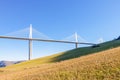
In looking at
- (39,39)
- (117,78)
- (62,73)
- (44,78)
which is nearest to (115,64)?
(117,78)

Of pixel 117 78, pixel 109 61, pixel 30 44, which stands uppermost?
pixel 30 44

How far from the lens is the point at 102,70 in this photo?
19.8 metres

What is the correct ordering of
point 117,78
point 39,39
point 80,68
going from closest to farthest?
1. point 117,78
2. point 80,68
3. point 39,39

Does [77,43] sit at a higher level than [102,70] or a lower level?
higher

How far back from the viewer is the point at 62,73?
71.2ft

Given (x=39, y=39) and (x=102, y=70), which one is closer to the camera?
(x=102, y=70)

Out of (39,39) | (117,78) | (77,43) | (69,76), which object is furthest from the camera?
(77,43)

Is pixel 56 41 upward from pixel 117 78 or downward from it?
upward

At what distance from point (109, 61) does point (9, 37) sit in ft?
277

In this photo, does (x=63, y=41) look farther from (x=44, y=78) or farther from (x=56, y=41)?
(x=44, y=78)

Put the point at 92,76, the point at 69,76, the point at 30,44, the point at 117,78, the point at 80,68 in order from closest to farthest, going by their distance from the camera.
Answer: the point at 117,78, the point at 92,76, the point at 69,76, the point at 80,68, the point at 30,44

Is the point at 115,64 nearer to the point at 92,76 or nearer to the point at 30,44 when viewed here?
the point at 92,76

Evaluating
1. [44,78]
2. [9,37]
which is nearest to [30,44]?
[9,37]

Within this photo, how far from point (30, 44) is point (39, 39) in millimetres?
10168
